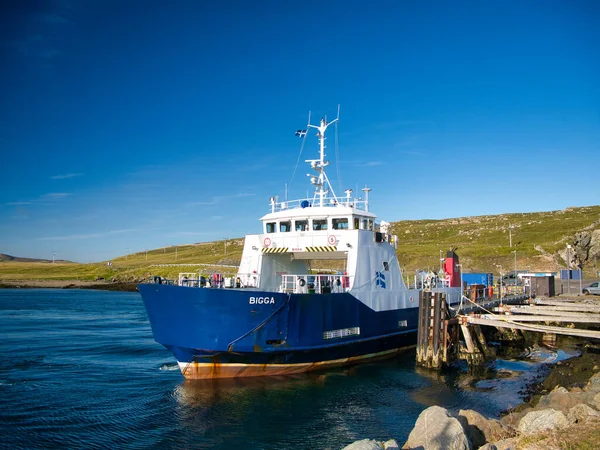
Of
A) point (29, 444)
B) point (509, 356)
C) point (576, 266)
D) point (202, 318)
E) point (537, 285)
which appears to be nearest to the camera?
point (29, 444)

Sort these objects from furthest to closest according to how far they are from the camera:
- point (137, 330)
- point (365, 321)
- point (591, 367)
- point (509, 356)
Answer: point (137, 330)
point (509, 356)
point (365, 321)
point (591, 367)

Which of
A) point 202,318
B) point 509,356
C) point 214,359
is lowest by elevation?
point 509,356

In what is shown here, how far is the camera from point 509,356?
73.6 feet

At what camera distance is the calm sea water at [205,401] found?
11742 mm

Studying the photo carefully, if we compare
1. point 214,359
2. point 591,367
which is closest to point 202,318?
point 214,359

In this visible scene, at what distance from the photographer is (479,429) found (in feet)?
33.2

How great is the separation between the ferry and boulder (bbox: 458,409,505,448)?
6.83m

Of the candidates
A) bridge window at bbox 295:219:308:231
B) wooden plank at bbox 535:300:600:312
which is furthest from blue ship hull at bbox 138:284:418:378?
wooden plank at bbox 535:300:600:312

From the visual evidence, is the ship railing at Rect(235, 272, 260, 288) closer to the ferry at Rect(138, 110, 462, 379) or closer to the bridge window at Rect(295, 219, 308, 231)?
the ferry at Rect(138, 110, 462, 379)

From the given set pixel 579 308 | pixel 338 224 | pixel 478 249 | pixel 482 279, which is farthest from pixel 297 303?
pixel 478 249

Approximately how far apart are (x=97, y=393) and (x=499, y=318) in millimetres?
15049

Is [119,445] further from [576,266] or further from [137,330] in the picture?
[576,266]

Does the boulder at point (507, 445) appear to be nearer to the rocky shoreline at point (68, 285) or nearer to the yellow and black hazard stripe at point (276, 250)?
the yellow and black hazard stripe at point (276, 250)

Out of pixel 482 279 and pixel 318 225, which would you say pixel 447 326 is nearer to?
pixel 318 225
